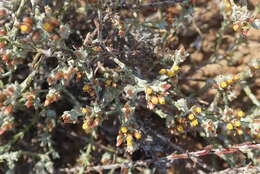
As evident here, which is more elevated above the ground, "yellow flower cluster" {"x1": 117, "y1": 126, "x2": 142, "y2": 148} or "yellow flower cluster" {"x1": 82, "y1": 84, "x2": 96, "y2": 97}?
"yellow flower cluster" {"x1": 82, "y1": 84, "x2": 96, "y2": 97}

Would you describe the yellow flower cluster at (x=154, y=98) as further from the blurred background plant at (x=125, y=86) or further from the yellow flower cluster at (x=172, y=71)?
the yellow flower cluster at (x=172, y=71)

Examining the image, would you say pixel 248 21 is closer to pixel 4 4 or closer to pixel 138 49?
pixel 138 49

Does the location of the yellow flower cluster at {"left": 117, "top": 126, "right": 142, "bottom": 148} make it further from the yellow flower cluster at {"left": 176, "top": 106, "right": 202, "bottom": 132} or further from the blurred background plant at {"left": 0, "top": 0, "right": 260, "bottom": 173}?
the yellow flower cluster at {"left": 176, "top": 106, "right": 202, "bottom": 132}

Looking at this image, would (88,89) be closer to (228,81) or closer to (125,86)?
(125,86)

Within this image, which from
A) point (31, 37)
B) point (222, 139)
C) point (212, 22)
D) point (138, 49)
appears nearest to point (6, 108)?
point (31, 37)

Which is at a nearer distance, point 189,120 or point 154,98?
point 154,98

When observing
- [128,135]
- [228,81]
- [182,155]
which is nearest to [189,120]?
[182,155]

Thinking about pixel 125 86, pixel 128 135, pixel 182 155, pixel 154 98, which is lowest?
pixel 182 155

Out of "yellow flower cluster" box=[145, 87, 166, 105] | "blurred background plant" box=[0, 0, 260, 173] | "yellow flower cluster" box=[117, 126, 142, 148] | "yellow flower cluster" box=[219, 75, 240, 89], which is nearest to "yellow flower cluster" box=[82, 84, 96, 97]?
"blurred background plant" box=[0, 0, 260, 173]
